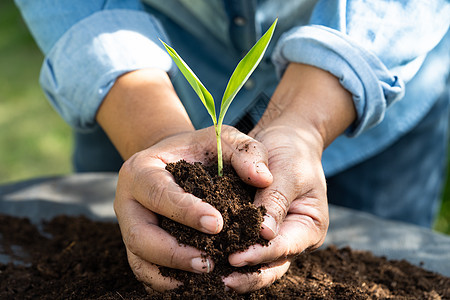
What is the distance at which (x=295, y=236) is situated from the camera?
91 cm

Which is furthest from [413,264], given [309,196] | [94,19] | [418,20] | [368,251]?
[94,19]

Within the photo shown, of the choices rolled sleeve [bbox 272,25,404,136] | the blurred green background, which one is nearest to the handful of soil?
rolled sleeve [bbox 272,25,404,136]

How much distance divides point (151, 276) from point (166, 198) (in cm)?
19

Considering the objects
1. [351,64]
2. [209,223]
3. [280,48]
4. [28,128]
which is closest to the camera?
[209,223]

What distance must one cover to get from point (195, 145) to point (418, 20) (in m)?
0.70

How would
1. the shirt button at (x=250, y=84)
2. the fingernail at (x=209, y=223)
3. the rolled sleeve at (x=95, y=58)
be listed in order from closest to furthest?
the fingernail at (x=209, y=223)
the rolled sleeve at (x=95, y=58)
the shirt button at (x=250, y=84)

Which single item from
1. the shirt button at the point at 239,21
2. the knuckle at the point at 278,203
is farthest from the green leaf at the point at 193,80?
the shirt button at the point at 239,21

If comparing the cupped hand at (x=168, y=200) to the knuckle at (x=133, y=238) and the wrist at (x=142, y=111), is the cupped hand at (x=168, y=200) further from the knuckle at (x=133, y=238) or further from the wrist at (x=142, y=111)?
the wrist at (x=142, y=111)

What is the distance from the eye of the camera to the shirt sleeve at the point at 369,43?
1.12 meters

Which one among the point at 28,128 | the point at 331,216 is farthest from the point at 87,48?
the point at 28,128

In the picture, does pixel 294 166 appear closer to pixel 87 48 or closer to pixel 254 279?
pixel 254 279

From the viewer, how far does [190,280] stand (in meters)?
0.89

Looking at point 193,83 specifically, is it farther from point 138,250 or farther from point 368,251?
point 368,251

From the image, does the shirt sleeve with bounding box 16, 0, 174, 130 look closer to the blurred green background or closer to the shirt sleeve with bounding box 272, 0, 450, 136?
the shirt sleeve with bounding box 272, 0, 450, 136
